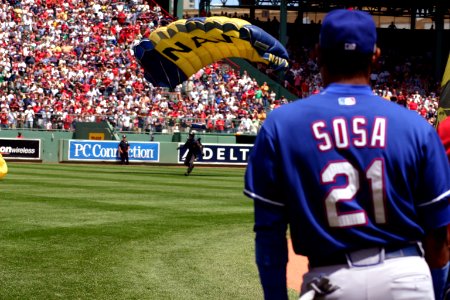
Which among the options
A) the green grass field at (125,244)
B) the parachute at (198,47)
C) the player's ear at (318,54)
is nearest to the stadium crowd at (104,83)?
the parachute at (198,47)

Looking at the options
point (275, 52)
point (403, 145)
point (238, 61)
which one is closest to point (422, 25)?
point (238, 61)

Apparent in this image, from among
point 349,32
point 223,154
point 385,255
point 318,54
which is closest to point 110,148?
point 223,154

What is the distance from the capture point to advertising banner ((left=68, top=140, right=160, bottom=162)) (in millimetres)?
41562

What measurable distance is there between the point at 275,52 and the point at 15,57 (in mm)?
15995

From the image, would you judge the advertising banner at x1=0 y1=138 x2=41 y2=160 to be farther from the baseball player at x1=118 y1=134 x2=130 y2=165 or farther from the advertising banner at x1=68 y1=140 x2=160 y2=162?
the baseball player at x1=118 y1=134 x2=130 y2=165

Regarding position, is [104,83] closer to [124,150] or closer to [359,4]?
[124,150]

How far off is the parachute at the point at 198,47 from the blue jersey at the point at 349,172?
29044 mm

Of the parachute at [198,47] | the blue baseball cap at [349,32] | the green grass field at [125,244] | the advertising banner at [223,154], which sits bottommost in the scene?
the advertising banner at [223,154]

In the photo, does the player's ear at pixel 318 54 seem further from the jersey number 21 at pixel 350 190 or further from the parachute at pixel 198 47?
the parachute at pixel 198 47

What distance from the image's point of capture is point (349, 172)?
12.2 ft

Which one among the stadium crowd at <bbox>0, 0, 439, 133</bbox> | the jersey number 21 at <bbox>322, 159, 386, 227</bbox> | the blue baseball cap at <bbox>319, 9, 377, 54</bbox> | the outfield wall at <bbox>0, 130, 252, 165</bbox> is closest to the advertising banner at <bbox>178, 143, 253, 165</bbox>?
the outfield wall at <bbox>0, 130, 252, 165</bbox>

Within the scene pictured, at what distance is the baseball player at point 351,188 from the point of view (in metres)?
3.71

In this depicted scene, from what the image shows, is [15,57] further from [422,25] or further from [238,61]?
[422,25]

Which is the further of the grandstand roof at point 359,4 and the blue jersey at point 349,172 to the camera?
the grandstand roof at point 359,4
